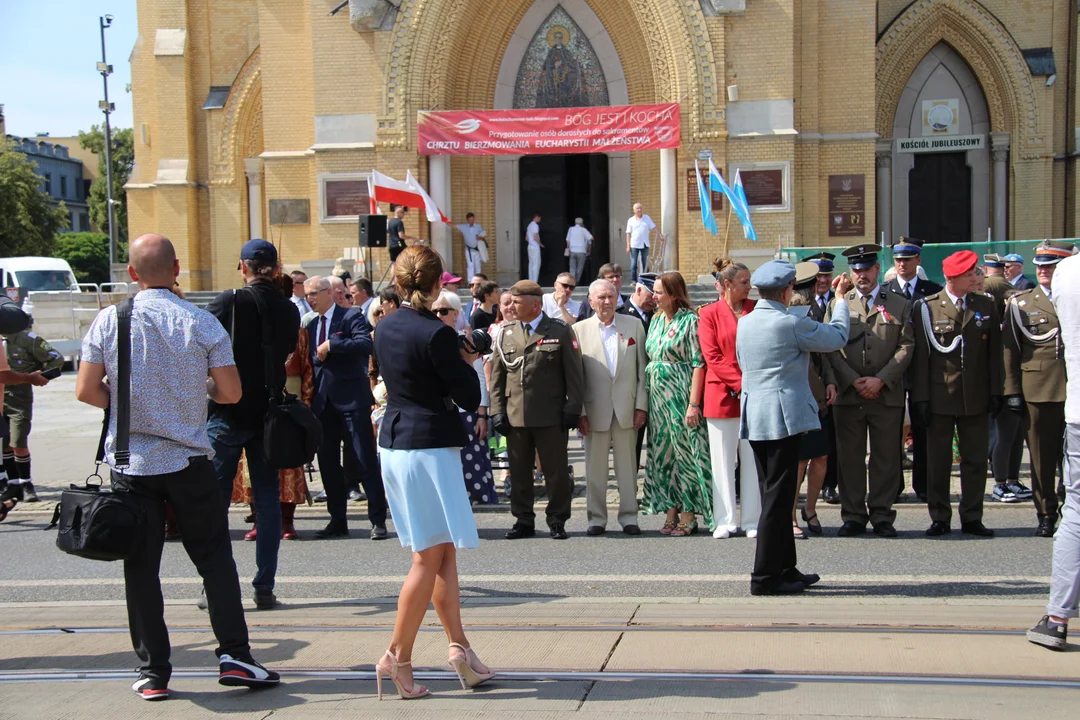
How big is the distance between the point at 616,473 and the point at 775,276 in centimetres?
270

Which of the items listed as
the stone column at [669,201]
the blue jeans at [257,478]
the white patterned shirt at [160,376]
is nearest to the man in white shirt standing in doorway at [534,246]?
the stone column at [669,201]

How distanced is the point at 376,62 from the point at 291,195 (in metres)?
3.60

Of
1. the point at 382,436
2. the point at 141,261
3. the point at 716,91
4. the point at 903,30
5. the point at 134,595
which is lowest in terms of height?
the point at 134,595

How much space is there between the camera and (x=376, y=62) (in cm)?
2422

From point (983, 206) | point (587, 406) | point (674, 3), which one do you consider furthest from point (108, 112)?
point (587, 406)

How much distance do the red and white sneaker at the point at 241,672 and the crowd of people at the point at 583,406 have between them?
0.01 m

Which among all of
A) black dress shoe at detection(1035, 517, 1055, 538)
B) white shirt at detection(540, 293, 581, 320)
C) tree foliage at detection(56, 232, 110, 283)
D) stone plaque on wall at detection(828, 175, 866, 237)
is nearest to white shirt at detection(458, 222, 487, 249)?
stone plaque on wall at detection(828, 175, 866, 237)

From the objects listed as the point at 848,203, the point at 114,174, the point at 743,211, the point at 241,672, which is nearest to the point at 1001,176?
the point at 848,203

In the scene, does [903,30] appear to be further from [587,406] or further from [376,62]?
[587,406]

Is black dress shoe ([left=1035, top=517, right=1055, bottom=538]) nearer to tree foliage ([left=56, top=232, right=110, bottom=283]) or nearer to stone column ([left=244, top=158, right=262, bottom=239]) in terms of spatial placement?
stone column ([left=244, top=158, right=262, bottom=239])

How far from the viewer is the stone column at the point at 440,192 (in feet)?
80.0

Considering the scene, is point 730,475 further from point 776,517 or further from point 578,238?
point 578,238

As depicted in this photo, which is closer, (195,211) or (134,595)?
(134,595)

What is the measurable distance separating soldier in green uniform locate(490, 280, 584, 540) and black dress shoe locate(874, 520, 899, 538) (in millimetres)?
2373
